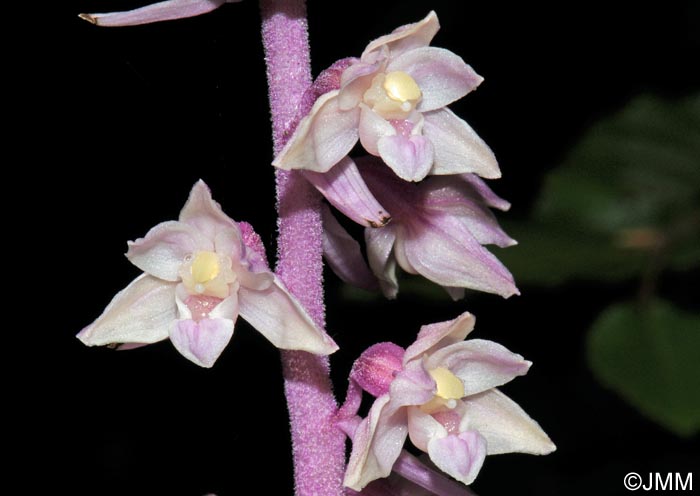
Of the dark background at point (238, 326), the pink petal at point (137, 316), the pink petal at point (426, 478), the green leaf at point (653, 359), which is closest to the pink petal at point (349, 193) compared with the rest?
the pink petal at point (137, 316)

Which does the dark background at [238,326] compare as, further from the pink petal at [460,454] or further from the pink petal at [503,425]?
the pink petal at [460,454]

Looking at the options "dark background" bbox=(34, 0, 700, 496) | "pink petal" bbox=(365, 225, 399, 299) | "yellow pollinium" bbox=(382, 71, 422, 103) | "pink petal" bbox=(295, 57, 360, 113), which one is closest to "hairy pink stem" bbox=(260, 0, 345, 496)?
"pink petal" bbox=(295, 57, 360, 113)

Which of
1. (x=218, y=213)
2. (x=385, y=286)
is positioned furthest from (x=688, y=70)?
(x=218, y=213)

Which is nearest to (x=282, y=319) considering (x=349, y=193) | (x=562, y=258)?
(x=349, y=193)

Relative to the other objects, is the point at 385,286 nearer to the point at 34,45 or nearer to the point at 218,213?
the point at 218,213

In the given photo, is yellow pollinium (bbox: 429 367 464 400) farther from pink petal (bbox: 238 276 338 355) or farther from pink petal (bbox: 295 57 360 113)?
pink petal (bbox: 295 57 360 113)

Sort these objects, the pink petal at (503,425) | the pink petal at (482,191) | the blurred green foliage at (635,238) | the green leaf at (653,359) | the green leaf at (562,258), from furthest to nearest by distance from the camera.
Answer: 1. the green leaf at (562,258)
2. the blurred green foliage at (635,238)
3. the green leaf at (653,359)
4. the pink petal at (482,191)
5. the pink petal at (503,425)

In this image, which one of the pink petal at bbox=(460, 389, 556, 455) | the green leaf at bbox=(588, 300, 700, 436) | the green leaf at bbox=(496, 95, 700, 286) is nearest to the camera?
the pink petal at bbox=(460, 389, 556, 455)

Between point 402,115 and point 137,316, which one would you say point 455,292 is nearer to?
point 402,115

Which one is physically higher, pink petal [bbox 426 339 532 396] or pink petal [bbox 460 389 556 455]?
pink petal [bbox 426 339 532 396]
